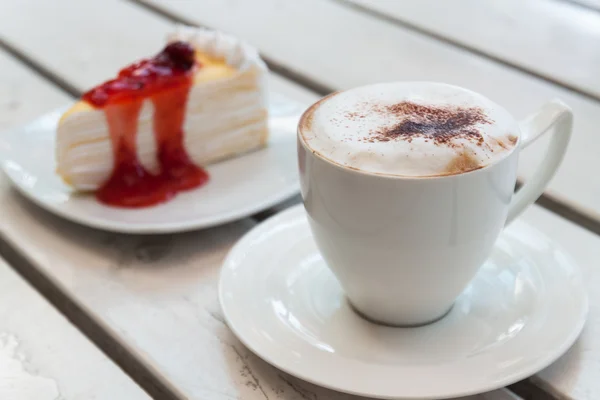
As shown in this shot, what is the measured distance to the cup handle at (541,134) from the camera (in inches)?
22.6

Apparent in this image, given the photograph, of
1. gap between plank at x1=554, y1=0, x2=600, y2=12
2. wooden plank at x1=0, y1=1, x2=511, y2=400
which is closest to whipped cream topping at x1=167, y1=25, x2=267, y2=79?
wooden plank at x1=0, y1=1, x2=511, y2=400

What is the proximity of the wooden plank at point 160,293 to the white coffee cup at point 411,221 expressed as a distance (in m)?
0.08

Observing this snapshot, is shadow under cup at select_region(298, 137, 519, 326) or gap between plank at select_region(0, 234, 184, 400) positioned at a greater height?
shadow under cup at select_region(298, 137, 519, 326)

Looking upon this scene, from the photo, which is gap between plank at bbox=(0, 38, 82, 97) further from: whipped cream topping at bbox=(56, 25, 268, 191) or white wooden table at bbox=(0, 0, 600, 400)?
whipped cream topping at bbox=(56, 25, 268, 191)

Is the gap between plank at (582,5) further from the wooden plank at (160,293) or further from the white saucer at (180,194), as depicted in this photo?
the wooden plank at (160,293)

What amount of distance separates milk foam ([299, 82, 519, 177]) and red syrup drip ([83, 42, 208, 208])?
29 cm

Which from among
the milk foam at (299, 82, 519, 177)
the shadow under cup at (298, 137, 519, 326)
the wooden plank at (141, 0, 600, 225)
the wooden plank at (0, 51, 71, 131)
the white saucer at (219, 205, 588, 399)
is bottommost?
the wooden plank at (0, 51, 71, 131)

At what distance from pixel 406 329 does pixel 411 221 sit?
0.10 m

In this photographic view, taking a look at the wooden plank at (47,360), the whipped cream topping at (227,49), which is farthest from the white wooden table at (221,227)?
the whipped cream topping at (227,49)

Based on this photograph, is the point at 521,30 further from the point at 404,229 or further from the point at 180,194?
the point at 404,229

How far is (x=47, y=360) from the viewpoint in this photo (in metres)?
0.57

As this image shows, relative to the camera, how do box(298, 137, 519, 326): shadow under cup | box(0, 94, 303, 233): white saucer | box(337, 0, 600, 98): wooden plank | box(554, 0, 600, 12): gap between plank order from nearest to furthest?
box(298, 137, 519, 326): shadow under cup < box(0, 94, 303, 233): white saucer < box(337, 0, 600, 98): wooden plank < box(554, 0, 600, 12): gap between plank

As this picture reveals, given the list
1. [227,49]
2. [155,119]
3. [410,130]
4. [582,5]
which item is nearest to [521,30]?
[582,5]

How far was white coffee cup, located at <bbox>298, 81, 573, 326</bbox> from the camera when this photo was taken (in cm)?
49
